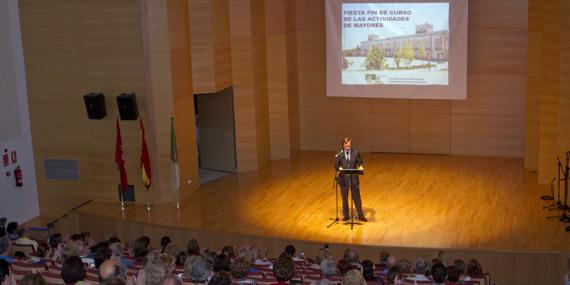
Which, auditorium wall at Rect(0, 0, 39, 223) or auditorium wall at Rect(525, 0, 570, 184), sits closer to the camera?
auditorium wall at Rect(525, 0, 570, 184)

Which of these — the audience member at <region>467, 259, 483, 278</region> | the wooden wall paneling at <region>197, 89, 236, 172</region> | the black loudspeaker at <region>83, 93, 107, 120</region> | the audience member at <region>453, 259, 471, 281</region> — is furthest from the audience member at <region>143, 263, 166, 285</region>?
the wooden wall paneling at <region>197, 89, 236, 172</region>

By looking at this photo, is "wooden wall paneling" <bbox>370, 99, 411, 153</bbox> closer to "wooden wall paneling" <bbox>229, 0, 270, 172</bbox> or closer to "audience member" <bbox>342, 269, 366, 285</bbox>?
"wooden wall paneling" <bbox>229, 0, 270, 172</bbox>

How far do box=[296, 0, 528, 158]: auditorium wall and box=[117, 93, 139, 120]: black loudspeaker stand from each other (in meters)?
5.33

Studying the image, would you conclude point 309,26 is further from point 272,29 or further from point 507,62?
point 507,62

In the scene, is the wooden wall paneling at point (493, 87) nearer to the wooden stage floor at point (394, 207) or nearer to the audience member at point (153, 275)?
the wooden stage floor at point (394, 207)

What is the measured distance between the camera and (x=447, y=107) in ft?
58.3

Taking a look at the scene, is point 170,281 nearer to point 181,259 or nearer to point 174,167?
point 181,259

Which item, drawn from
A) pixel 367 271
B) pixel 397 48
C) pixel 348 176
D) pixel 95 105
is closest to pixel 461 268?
pixel 367 271

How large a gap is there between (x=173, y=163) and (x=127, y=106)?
50.1 inches

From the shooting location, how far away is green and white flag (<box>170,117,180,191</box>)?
14.3 metres

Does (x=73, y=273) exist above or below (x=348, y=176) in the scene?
above

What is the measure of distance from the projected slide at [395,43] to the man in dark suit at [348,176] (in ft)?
14.6

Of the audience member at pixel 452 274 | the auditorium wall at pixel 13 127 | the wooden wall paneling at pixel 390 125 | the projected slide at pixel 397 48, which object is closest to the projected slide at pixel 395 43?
the projected slide at pixel 397 48

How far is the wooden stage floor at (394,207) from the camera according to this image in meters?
12.6
